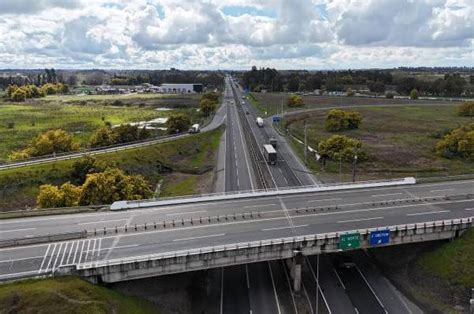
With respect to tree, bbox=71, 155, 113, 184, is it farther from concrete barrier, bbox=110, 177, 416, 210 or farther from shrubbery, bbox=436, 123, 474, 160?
shrubbery, bbox=436, 123, 474, 160

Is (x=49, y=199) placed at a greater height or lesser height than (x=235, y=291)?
greater

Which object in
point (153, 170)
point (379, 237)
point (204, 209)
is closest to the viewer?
point (379, 237)

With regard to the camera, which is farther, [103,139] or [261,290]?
[103,139]

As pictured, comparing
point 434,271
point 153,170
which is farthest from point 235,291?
point 153,170

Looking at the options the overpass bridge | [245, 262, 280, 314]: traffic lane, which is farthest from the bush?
[245, 262, 280, 314]: traffic lane

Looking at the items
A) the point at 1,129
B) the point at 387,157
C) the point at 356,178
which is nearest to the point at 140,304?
the point at 356,178

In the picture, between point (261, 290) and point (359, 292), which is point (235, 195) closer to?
point (261, 290)

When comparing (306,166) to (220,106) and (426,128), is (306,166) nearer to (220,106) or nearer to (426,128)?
(426,128)
